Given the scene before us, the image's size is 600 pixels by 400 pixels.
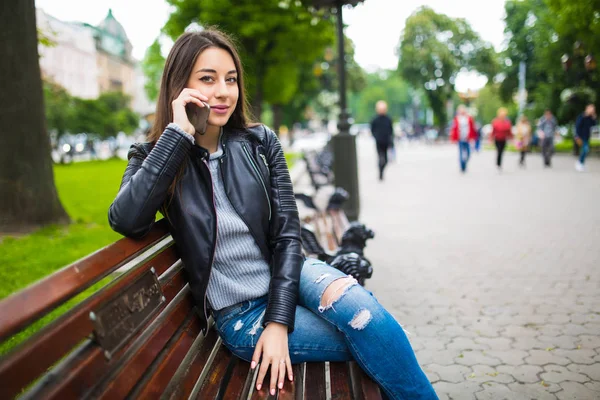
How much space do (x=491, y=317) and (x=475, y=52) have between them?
159ft

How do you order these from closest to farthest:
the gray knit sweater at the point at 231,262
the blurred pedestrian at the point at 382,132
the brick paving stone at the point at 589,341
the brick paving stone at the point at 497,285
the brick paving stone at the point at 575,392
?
the gray knit sweater at the point at 231,262
the brick paving stone at the point at 575,392
the brick paving stone at the point at 497,285
the brick paving stone at the point at 589,341
the blurred pedestrian at the point at 382,132

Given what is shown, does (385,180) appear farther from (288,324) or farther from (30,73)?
(288,324)

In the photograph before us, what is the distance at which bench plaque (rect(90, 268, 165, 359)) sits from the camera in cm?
143

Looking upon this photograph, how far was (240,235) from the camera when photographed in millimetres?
2229

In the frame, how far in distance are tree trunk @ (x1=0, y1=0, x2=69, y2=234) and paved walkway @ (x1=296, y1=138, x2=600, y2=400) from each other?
15.7 ft

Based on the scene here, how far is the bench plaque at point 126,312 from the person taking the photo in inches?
56.2

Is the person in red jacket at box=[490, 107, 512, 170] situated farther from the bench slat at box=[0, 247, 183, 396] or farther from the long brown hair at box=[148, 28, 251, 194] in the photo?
the bench slat at box=[0, 247, 183, 396]

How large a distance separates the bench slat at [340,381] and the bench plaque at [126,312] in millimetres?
730

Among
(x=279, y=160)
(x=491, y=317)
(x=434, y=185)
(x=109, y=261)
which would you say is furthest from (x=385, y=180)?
(x=109, y=261)

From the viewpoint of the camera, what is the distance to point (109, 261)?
61.5 inches

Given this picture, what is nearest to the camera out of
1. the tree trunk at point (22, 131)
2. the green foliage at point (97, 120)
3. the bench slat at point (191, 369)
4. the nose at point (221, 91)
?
the bench slat at point (191, 369)

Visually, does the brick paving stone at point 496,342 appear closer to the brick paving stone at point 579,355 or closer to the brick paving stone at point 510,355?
the brick paving stone at point 510,355

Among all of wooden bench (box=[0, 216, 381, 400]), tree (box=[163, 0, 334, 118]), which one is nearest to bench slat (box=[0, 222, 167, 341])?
wooden bench (box=[0, 216, 381, 400])

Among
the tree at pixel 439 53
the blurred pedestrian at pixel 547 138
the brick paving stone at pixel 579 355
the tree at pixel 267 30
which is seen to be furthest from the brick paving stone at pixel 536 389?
the tree at pixel 439 53
